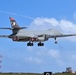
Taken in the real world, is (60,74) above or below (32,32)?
below

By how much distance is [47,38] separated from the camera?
146000 mm

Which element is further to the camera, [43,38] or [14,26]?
[43,38]

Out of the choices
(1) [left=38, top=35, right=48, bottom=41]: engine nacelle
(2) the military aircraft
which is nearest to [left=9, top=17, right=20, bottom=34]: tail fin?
(2) the military aircraft

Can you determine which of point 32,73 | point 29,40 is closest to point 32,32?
point 29,40

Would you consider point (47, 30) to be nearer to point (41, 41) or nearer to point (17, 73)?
point (41, 41)

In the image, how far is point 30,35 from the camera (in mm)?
138250

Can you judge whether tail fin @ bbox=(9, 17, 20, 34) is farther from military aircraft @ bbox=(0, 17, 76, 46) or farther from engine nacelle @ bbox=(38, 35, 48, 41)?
engine nacelle @ bbox=(38, 35, 48, 41)

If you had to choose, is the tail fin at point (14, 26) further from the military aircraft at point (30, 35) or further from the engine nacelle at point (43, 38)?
the engine nacelle at point (43, 38)

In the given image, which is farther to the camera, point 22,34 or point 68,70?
point 68,70

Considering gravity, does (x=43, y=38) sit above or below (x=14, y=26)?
below

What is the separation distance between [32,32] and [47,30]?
38.4ft

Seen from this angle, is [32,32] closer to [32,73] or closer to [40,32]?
[40,32]

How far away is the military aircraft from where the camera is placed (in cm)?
13525

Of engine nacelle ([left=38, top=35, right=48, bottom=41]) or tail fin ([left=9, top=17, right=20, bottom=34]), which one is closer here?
tail fin ([left=9, top=17, right=20, bottom=34])
